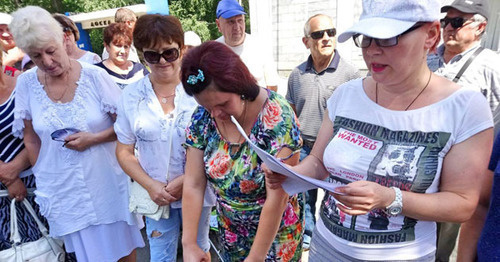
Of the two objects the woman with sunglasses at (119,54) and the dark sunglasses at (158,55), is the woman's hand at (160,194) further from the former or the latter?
the woman with sunglasses at (119,54)

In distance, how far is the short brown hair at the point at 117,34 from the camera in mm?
3178

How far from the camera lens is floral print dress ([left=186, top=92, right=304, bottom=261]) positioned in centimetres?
144

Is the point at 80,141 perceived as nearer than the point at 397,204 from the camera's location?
No

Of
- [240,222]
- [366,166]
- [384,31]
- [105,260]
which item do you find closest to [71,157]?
[105,260]

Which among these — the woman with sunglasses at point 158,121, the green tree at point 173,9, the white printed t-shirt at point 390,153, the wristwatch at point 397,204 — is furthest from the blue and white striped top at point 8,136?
the green tree at point 173,9

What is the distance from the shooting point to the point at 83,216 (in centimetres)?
215

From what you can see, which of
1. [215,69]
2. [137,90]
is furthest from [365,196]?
[137,90]

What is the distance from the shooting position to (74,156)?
2.09m

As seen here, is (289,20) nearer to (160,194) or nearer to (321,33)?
(321,33)

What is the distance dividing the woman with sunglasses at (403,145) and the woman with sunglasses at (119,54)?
2682mm

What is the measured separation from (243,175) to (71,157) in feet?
4.26

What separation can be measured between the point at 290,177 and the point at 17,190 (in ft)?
6.32

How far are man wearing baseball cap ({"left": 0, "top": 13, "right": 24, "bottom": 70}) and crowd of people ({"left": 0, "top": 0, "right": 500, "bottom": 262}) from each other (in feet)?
4.34

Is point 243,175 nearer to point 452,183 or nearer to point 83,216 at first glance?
point 452,183
